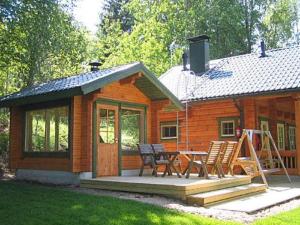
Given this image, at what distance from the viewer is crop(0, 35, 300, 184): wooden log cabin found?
33.6 feet

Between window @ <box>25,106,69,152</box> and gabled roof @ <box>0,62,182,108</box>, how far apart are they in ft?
1.74

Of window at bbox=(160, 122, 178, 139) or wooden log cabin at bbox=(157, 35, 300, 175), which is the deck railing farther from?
window at bbox=(160, 122, 178, 139)

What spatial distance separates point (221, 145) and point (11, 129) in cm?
642

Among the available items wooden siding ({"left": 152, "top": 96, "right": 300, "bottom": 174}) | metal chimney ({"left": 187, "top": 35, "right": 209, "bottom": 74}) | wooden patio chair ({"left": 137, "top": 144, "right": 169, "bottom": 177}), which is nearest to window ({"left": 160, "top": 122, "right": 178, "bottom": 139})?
wooden siding ({"left": 152, "top": 96, "right": 300, "bottom": 174})

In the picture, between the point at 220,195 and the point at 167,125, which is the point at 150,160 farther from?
the point at 167,125

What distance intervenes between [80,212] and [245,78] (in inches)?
369

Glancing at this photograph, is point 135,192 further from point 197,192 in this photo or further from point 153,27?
point 153,27

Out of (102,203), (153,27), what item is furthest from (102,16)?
(102,203)

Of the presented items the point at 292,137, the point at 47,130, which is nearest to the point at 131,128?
the point at 47,130

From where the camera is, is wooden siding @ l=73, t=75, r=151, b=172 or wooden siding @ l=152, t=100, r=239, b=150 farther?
wooden siding @ l=152, t=100, r=239, b=150

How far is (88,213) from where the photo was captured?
20.9 ft

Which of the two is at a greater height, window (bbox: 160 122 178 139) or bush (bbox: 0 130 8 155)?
window (bbox: 160 122 178 139)

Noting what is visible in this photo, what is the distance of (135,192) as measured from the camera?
8.87 meters

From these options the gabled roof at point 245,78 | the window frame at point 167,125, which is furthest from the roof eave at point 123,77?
the window frame at point 167,125
